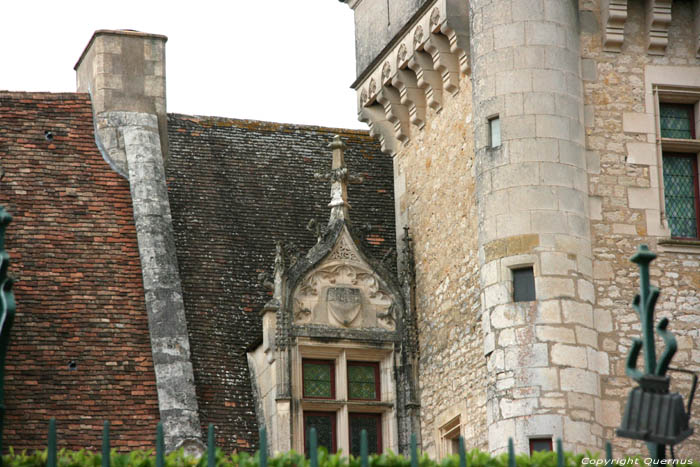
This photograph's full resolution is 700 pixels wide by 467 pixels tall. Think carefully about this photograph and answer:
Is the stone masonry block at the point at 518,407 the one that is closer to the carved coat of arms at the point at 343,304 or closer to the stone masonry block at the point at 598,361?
the stone masonry block at the point at 598,361

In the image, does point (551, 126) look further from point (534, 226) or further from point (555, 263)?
point (555, 263)

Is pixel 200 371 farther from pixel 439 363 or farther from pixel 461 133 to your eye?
pixel 461 133

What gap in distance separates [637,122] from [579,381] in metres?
2.76

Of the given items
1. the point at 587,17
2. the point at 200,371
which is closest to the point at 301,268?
the point at 200,371

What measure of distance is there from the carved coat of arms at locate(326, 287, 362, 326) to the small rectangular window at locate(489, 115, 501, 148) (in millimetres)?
2398

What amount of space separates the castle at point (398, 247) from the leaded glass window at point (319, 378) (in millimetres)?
40

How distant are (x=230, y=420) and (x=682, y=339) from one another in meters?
4.47

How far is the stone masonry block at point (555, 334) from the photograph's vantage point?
1590cm

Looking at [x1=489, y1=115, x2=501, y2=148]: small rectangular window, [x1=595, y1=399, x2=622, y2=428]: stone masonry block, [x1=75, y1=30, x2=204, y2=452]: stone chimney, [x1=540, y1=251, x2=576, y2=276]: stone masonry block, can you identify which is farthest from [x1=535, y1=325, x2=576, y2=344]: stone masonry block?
[x1=75, y1=30, x2=204, y2=452]: stone chimney

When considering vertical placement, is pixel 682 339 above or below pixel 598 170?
below

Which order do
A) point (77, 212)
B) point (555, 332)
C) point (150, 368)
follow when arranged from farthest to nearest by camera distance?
point (77, 212) < point (150, 368) < point (555, 332)

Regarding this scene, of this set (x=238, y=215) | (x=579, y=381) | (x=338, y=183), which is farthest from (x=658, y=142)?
(x=238, y=215)

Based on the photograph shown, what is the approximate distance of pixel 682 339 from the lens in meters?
16.4

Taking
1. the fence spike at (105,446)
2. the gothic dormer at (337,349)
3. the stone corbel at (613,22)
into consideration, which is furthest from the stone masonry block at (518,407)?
the fence spike at (105,446)
